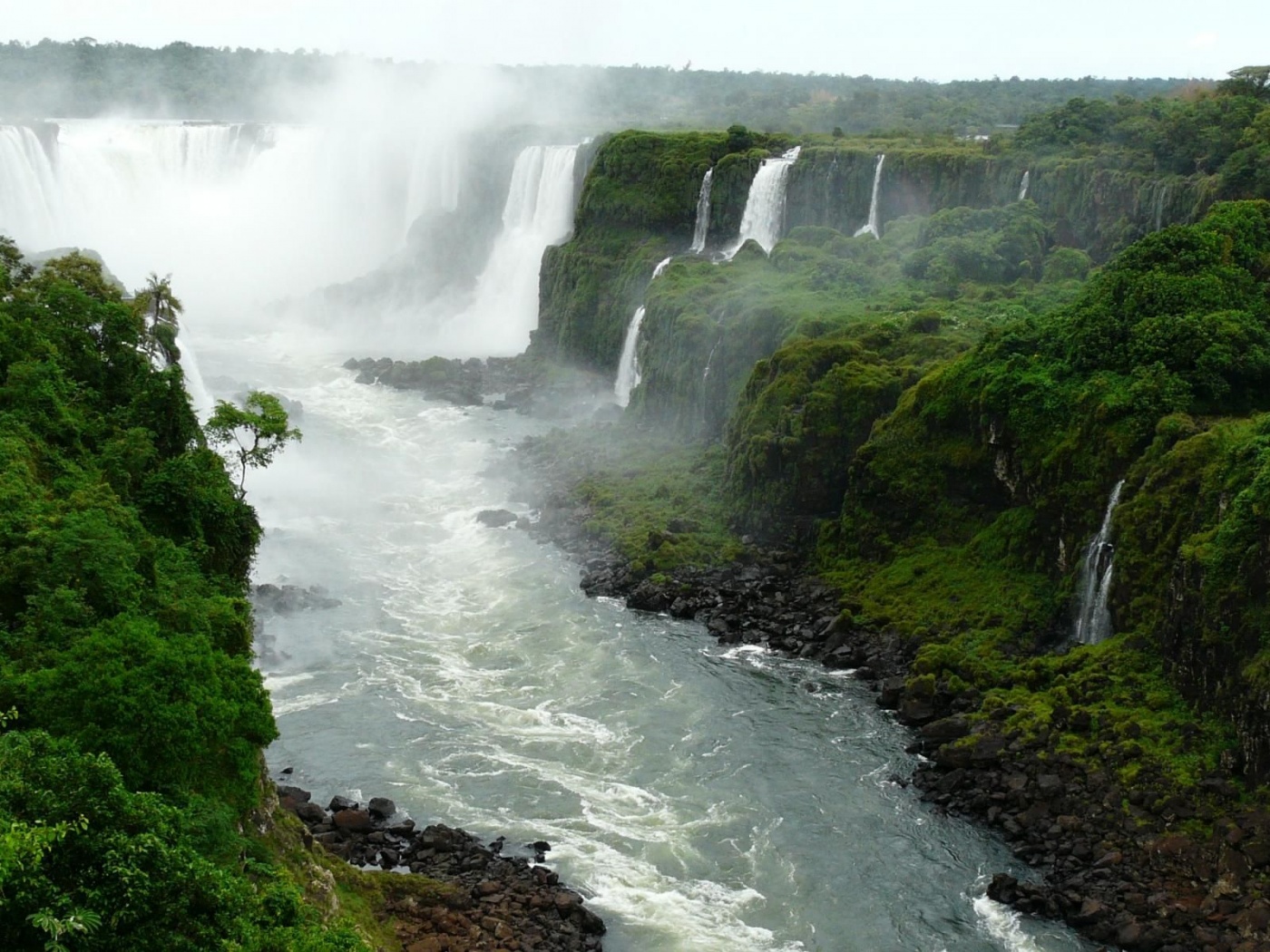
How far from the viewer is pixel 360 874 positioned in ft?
81.1

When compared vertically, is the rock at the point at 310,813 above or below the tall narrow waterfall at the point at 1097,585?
below

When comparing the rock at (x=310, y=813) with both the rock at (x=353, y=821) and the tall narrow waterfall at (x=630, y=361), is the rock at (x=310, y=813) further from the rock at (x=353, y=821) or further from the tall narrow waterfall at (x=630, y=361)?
the tall narrow waterfall at (x=630, y=361)

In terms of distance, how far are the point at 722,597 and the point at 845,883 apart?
609 inches

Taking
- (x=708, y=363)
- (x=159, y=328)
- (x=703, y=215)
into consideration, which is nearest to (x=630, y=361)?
(x=703, y=215)

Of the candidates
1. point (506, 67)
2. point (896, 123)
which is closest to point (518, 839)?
point (896, 123)

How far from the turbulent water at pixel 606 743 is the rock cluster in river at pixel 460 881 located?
2.63ft

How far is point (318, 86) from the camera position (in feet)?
415

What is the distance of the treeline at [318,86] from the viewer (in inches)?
4594

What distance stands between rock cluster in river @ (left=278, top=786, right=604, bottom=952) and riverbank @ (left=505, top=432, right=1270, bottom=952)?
886 cm

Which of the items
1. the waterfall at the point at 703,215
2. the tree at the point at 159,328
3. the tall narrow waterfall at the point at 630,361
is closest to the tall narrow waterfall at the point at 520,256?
the waterfall at the point at 703,215

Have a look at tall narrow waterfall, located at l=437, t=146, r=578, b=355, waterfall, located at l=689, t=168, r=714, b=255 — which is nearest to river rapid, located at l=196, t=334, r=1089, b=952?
waterfall, located at l=689, t=168, r=714, b=255

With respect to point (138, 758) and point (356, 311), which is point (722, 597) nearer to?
point (138, 758)

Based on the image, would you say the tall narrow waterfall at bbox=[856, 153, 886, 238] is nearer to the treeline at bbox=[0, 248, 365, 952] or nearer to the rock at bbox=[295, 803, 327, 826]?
the treeline at bbox=[0, 248, 365, 952]

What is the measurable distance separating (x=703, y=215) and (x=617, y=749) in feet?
139
